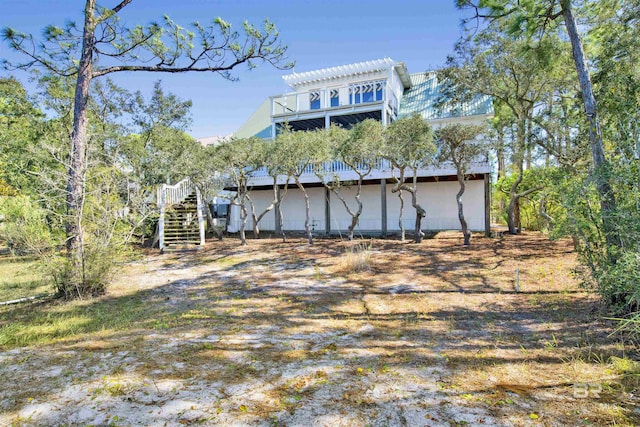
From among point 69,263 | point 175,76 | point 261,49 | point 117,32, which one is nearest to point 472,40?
point 261,49

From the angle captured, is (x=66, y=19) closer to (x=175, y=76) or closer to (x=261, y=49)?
(x=175, y=76)

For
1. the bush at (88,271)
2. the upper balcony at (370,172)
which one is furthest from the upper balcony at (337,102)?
the bush at (88,271)

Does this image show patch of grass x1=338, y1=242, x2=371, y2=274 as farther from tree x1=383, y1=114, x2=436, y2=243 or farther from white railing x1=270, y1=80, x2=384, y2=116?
white railing x1=270, y1=80, x2=384, y2=116

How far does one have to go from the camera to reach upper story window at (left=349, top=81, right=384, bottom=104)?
685 inches

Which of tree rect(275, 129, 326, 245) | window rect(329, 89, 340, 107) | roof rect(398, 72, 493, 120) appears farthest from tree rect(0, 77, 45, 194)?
roof rect(398, 72, 493, 120)

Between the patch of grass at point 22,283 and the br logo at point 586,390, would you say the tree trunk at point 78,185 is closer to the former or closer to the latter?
the patch of grass at point 22,283

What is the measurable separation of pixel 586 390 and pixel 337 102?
18.1 metres

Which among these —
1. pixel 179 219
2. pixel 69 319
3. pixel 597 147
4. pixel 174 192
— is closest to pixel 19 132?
pixel 174 192

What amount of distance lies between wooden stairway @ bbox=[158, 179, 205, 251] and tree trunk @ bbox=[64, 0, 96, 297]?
5.72m

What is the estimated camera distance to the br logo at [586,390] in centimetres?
264

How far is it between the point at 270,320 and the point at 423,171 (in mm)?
10725

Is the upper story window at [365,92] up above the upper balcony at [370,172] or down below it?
above

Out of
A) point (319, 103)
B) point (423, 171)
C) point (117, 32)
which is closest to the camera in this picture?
point (117, 32)

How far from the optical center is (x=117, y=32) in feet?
22.8
